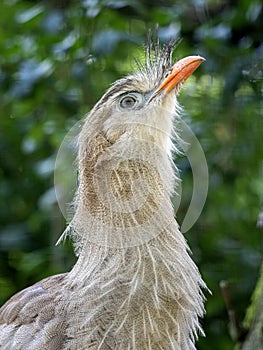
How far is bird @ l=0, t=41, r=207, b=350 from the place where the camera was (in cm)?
169

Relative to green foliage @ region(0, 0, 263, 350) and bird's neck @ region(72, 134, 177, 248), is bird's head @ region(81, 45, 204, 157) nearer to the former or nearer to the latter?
bird's neck @ region(72, 134, 177, 248)

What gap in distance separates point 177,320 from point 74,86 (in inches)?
59.0

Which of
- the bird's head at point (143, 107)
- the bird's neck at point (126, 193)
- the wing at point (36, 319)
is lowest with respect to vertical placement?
the wing at point (36, 319)

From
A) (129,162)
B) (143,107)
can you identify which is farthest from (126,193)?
(143,107)

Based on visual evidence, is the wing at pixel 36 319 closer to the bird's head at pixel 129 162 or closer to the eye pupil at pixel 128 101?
the bird's head at pixel 129 162

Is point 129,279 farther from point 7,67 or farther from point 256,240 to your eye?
point 7,67

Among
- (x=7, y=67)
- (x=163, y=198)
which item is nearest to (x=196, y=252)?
(x=7, y=67)

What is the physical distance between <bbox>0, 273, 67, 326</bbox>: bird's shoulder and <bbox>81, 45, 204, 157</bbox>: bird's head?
0.38 meters

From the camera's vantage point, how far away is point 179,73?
1.79m

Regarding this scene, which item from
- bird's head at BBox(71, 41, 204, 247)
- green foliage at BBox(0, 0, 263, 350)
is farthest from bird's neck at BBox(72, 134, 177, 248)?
green foliage at BBox(0, 0, 263, 350)

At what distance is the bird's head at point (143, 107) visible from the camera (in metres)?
A: 1.79

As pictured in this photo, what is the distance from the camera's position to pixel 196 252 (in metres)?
3.04

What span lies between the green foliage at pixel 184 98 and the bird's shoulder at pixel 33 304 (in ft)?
2.86

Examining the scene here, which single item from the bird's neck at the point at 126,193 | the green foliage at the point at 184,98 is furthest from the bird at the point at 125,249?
the green foliage at the point at 184,98
